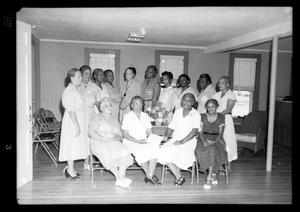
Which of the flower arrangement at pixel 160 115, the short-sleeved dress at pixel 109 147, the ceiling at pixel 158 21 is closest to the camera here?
the short-sleeved dress at pixel 109 147

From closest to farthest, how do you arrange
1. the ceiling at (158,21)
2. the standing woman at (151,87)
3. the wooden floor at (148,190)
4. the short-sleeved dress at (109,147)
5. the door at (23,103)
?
the wooden floor at (148,190)
the door at (23,103)
the short-sleeved dress at (109,147)
the ceiling at (158,21)
the standing woman at (151,87)

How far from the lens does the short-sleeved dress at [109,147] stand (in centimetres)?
441

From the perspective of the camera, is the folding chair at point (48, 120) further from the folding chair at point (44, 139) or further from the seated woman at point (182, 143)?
the seated woman at point (182, 143)

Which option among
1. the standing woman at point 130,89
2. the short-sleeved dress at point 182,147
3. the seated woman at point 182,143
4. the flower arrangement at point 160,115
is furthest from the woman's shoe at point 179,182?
the standing woman at point 130,89

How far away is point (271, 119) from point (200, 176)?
1.56 meters

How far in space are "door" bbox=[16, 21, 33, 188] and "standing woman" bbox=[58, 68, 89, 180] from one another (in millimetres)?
479

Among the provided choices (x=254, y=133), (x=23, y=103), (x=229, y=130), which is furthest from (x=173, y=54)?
(x=23, y=103)

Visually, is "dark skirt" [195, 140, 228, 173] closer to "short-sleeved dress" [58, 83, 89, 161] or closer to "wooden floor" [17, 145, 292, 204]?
"wooden floor" [17, 145, 292, 204]

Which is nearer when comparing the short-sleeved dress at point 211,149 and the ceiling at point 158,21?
the short-sleeved dress at point 211,149

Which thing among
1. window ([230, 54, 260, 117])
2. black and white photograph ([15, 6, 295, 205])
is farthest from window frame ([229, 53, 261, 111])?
black and white photograph ([15, 6, 295, 205])

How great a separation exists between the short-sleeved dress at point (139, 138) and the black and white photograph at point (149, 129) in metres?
0.01

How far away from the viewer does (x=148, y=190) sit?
4.41m

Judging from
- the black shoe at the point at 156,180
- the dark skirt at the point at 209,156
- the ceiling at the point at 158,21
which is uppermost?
the ceiling at the point at 158,21

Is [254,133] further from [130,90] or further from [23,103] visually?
[23,103]
